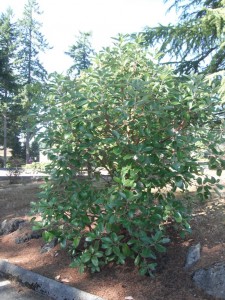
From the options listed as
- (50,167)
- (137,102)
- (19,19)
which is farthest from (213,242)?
(19,19)

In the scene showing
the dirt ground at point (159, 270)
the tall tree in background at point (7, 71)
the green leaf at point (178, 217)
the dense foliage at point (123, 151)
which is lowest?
the dirt ground at point (159, 270)

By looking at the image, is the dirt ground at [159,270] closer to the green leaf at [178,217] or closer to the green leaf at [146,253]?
the green leaf at [146,253]

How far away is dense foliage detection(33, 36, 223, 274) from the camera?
3.77 meters

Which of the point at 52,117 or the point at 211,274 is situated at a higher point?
the point at 52,117

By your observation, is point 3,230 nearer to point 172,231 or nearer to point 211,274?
point 172,231

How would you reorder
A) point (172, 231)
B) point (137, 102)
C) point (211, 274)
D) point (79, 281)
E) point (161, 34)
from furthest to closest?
1. point (161, 34)
2. point (172, 231)
3. point (79, 281)
4. point (137, 102)
5. point (211, 274)

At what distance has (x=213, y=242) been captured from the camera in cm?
415

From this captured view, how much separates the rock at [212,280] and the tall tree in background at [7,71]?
1261 centimetres

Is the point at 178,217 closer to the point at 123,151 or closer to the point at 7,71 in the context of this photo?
the point at 123,151

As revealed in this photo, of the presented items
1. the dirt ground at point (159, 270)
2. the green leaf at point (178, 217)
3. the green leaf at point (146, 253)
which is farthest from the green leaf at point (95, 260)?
the green leaf at point (178, 217)

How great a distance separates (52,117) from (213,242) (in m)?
2.49

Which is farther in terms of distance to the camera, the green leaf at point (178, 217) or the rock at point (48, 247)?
the rock at point (48, 247)

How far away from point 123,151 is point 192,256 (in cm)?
149

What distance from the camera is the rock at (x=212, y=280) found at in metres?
3.46
